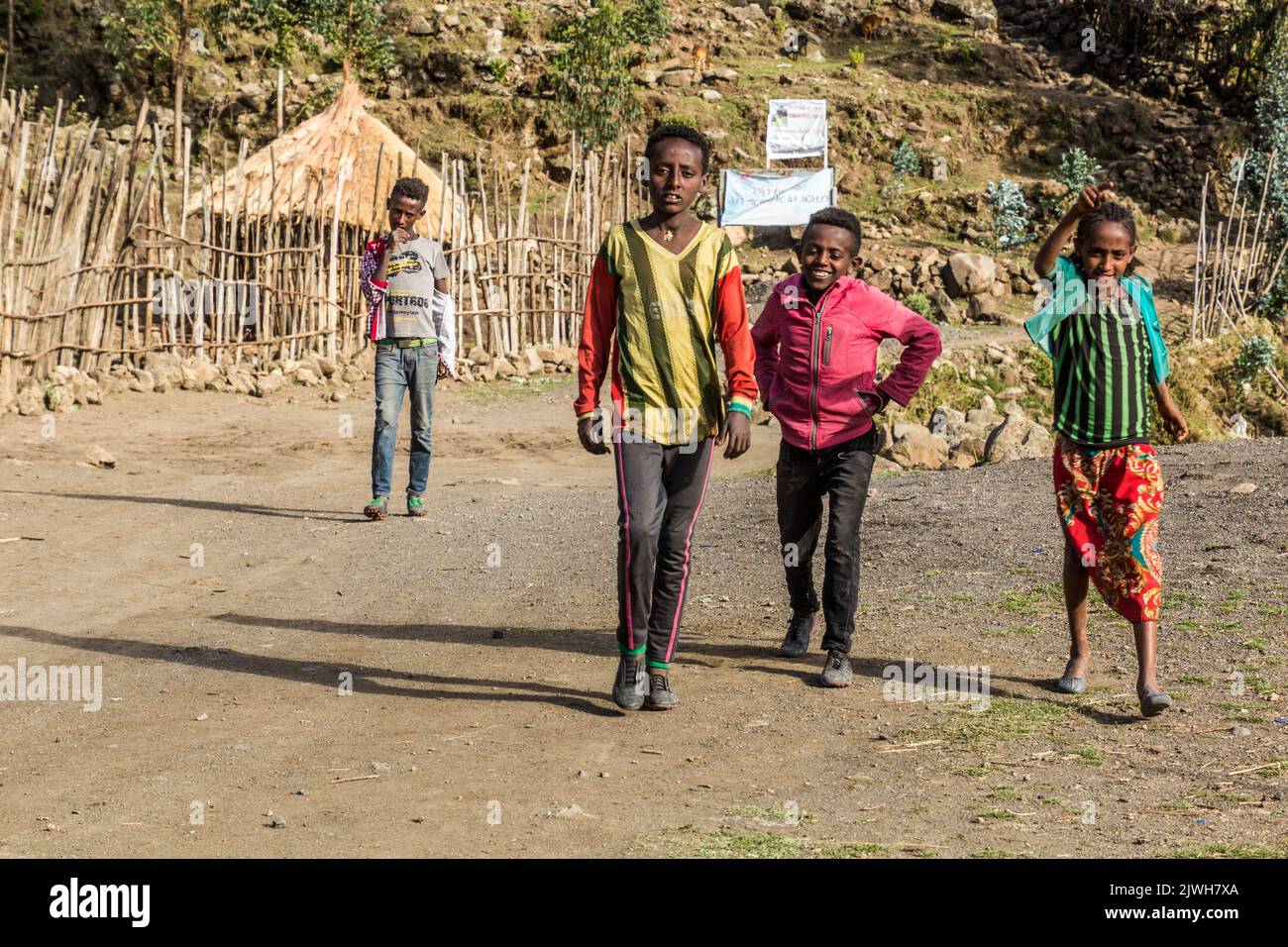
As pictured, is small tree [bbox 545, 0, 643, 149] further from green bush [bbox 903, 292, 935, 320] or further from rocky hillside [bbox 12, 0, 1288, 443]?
green bush [bbox 903, 292, 935, 320]

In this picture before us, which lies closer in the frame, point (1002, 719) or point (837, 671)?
point (1002, 719)

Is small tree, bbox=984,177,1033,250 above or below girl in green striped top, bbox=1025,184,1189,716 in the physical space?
above

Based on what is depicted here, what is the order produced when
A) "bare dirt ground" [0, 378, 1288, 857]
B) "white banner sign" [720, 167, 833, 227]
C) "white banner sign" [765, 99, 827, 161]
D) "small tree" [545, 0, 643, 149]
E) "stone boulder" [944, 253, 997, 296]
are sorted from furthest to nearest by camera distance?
"small tree" [545, 0, 643, 149]
"white banner sign" [765, 99, 827, 161]
"white banner sign" [720, 167, 833, 227]
"stone boulder" [944, 253, 997, 296]
"bare dirt ground" [0, 378, 1288, 857]

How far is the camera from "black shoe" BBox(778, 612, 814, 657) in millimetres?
5359

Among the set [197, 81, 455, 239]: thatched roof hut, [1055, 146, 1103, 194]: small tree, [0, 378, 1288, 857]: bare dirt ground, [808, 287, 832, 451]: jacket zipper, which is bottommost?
[0, 378, 1288, 857]: bare dirt ground

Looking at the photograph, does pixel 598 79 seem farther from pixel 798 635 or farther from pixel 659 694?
pixel 659 694

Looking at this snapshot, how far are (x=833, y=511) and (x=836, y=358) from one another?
512 mm

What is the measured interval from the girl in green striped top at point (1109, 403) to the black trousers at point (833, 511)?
0.65 meters

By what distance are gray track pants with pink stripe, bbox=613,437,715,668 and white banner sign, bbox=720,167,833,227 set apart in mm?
16120

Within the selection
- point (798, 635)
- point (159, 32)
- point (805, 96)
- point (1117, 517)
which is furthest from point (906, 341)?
point (805, 96)

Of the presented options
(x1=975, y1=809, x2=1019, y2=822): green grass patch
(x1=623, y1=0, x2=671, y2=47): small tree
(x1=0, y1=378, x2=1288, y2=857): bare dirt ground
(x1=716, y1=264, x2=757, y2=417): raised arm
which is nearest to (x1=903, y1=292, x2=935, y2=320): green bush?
(x1=0, y1=378, x2=1288, y2=857): bare dirt ground

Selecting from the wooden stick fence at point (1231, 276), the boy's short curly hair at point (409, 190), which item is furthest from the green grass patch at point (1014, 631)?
the wooden stick fence at point (1231, 276)

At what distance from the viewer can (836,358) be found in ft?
16.4

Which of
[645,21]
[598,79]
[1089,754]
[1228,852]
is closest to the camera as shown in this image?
[1228,852]
